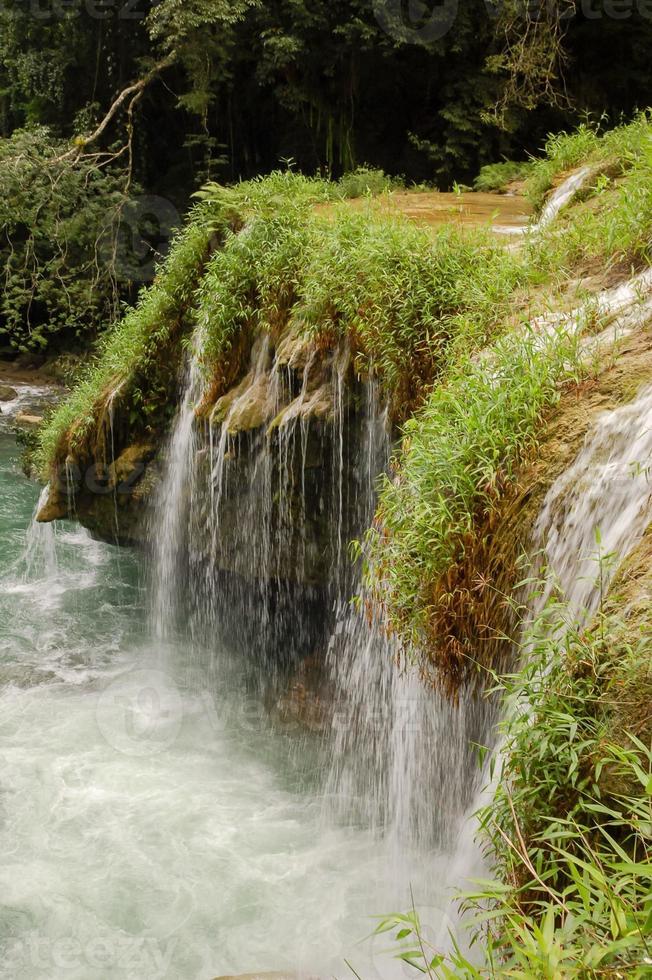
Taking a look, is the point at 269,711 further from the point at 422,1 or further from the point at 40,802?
the point at 422,1

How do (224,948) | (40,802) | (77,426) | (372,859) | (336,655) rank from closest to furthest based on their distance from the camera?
1. (224,948)
2. (372,859)
3. (40,802)
4. (336,655)
5. (77,426)

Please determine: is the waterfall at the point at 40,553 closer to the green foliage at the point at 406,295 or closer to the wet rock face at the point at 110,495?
the wet rock face at the point at 110,495

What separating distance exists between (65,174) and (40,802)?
33.8 ft

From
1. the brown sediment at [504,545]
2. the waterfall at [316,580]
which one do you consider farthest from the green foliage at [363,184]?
the brown sediment at [504,545]

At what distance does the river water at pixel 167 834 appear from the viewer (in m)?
4.56

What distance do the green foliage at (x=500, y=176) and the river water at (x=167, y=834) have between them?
7.21 meters

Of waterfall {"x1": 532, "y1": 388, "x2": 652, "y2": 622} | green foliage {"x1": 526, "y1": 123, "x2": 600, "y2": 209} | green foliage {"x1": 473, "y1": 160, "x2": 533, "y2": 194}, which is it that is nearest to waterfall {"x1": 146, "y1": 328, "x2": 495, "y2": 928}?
waterfall {"x1": 532, "y1": 388, "x2": 652, "y2": 622}

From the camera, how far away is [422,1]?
519 inches

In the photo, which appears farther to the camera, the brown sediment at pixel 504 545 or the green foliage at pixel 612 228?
the green foliage at pixel 612 228

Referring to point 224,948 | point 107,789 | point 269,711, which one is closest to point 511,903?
point 224,948

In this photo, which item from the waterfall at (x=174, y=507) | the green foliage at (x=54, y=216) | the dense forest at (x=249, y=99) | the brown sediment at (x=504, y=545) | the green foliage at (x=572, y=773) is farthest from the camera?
the dense forest at (x=249, y=99)

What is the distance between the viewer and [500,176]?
35.9ft

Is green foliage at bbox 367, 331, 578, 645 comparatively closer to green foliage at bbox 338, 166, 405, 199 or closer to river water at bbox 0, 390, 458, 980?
river water at bbox 0, 390, 458, 980

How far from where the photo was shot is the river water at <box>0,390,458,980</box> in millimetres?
4562
